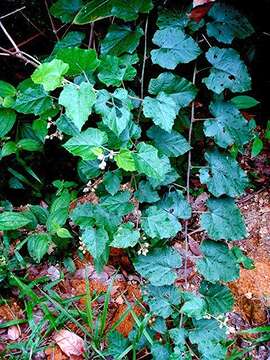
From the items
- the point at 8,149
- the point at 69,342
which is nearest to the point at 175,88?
the point at 8,149

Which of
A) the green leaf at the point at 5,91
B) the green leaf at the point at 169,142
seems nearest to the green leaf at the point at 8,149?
the green leaf at the point at 5,91

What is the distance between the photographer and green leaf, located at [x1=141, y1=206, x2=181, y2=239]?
155cm

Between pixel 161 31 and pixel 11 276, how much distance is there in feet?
3.97

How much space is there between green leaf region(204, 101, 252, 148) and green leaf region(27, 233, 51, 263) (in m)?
0.88

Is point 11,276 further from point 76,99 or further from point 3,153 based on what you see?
point 76,99

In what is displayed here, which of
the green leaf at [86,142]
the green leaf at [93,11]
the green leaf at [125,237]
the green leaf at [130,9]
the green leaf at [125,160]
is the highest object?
the green leaf at [93,11]

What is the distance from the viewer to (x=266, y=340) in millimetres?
1830

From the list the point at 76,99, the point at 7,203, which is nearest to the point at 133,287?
the point at 7,203

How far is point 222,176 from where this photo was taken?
1.60 metres

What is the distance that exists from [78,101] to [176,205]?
0.54 metres

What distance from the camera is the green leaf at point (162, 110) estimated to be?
4.76 ft

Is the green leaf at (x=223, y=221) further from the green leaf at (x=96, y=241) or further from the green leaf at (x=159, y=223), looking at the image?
the green leaf at (x=96, y=241)

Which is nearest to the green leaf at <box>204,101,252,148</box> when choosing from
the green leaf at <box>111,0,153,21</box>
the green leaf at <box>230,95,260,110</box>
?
the green leaf at <box>230,95,260,110</box>

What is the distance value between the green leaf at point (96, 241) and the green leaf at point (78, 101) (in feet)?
1.66
